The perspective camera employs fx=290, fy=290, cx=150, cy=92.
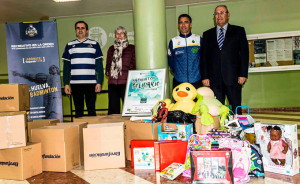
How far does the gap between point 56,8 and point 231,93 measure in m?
4.62

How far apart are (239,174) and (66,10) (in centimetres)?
567

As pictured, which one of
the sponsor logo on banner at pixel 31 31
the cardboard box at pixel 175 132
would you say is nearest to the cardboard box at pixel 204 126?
the cardboard box at pixel 175 132

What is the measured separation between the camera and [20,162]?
2.15 metres

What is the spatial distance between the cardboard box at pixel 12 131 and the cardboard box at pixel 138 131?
0.83m

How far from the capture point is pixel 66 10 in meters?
6.43

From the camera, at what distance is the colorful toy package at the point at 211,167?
183 cm

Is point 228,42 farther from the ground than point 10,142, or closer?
farther from the ground

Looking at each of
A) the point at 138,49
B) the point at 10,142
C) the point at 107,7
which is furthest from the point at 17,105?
the point at 107,7

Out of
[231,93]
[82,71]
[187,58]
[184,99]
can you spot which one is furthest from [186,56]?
[82,71]

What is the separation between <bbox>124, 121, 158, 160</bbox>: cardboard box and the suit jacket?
42.3 inches

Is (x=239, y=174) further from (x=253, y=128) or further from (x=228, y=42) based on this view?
(x=228, y=42)

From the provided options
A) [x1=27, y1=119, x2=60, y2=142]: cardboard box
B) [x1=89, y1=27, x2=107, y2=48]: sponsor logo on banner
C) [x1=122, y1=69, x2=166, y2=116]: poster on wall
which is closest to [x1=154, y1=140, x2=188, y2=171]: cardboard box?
[x1=122, y1=69, x2=166, y2=116]: poster on wall

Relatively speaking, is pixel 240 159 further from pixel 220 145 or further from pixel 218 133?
pixel 218 133

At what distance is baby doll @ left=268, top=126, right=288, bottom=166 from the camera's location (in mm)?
1960
